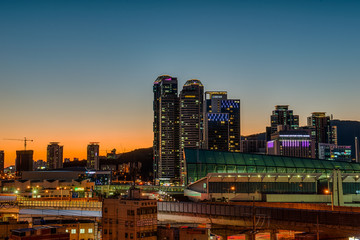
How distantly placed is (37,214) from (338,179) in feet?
179

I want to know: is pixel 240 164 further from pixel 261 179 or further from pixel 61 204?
pixel 61 204

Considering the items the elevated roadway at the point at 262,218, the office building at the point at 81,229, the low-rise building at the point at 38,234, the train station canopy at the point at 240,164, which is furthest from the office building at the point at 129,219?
the train station canopy at the point at 240,164

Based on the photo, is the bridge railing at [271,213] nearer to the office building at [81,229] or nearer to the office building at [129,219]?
the office building at [129,219]

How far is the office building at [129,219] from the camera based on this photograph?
53.1m

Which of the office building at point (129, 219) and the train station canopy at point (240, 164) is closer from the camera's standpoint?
the office building at point (129, 219)

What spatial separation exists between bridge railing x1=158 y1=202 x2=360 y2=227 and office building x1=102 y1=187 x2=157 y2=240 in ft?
22.7

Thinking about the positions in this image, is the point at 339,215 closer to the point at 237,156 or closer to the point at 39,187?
the point at 237,156

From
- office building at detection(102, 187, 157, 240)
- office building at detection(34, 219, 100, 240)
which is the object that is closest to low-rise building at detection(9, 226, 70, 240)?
office building at detection(102, 187, 157, 240)

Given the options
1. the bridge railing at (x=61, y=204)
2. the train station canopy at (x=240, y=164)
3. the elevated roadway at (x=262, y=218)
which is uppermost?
the train station canopy at (x=240, y=164)

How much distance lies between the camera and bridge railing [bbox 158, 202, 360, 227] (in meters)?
41.4

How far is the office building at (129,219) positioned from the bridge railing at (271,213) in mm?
6931

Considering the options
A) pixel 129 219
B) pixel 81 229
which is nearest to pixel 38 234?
pixel 129 219

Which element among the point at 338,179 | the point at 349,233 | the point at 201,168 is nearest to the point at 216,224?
the point at 349,233

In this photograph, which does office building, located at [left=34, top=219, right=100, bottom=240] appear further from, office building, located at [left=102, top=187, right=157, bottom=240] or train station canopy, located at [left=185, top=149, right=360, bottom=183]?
train station canopy, located at [left=185, top=149, right=360, bottom=183]
